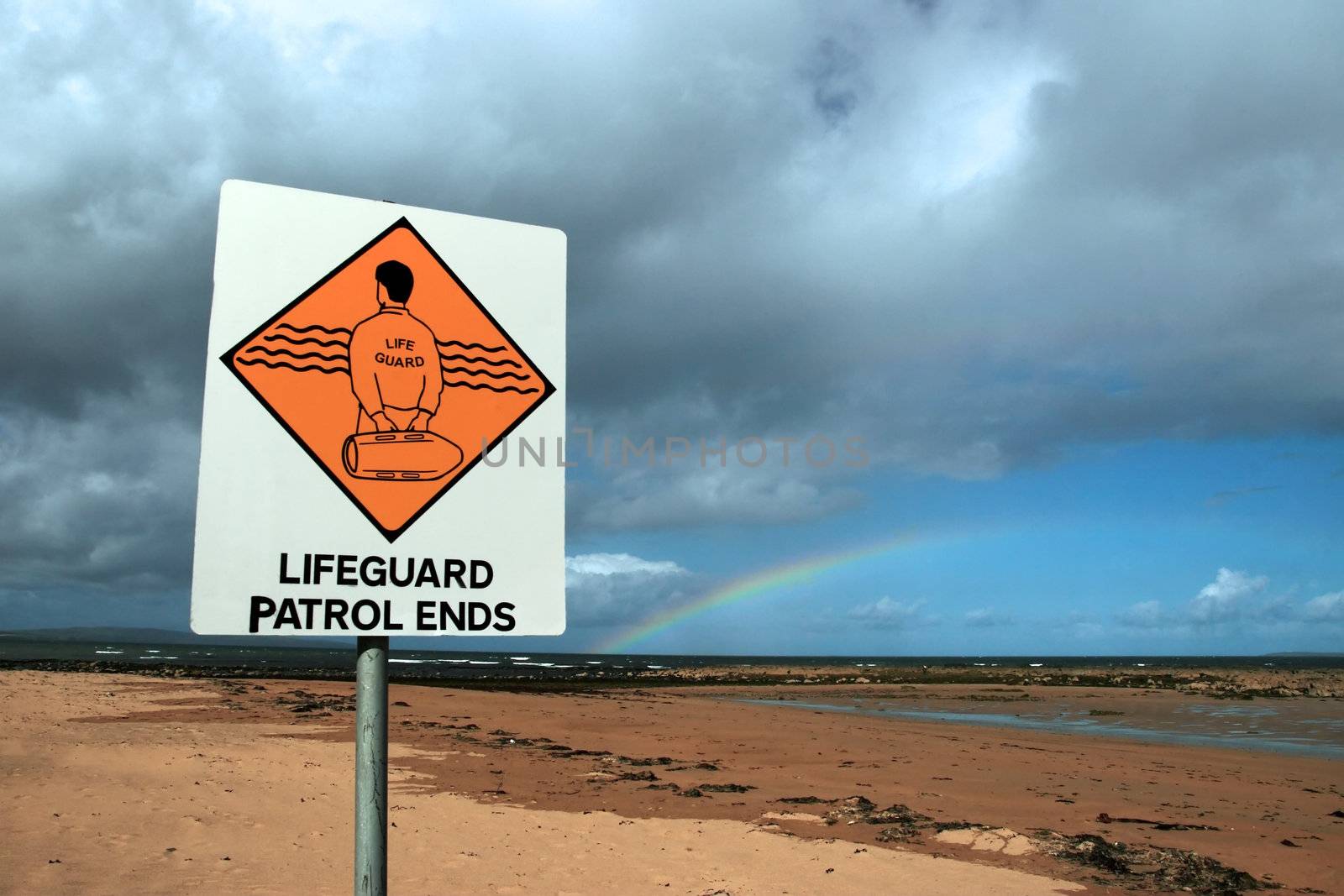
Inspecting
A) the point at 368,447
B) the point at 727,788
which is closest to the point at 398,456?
the point at 368,447

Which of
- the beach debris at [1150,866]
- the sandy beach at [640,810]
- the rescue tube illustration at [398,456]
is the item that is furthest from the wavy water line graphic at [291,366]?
the beach debris at [1150,866]

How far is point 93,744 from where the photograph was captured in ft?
44.1

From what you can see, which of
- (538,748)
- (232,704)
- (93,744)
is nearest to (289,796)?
(93,744)

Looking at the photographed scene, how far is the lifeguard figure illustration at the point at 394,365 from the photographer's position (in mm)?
1927

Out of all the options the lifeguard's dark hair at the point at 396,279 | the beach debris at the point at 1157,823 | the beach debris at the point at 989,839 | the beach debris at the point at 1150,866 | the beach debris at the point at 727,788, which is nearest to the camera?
the lifeguard's dark hair at the point at 396,279

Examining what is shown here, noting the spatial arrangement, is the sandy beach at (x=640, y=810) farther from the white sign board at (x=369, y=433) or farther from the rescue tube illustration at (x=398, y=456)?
the rescue tube illustration at (x=398, y=456)

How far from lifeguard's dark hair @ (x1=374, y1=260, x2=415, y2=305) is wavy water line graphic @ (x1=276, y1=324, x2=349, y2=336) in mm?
135

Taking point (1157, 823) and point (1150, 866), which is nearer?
point (1150, 866)

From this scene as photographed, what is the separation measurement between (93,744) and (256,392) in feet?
48.0

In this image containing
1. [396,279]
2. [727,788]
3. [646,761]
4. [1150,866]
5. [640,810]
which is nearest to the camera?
[396,279]

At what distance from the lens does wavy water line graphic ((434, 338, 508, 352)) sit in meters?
2.03

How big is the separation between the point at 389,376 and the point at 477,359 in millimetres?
211

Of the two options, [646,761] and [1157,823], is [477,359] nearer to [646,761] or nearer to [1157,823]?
[1157,823]

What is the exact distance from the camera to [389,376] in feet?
6.40
